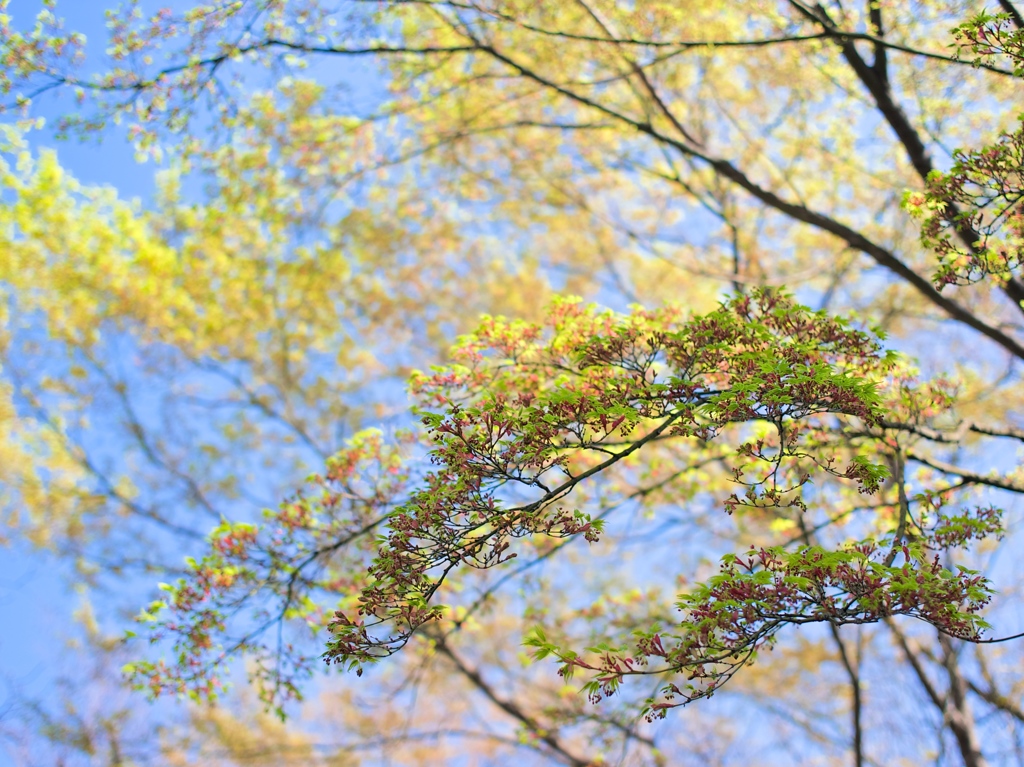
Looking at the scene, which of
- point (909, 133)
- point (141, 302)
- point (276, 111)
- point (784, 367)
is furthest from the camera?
point (141, 302)

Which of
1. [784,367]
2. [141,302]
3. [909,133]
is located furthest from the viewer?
[141,302]

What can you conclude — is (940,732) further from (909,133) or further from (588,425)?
(588,425)

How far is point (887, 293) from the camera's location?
30.6 ft

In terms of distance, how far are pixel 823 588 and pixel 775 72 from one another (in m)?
7.56

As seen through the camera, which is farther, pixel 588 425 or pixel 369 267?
pixel 369 267

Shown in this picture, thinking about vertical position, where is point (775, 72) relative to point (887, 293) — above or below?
above

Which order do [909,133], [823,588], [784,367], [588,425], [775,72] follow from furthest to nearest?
[775,72] < [909,133] < [588,425] < [784,367] < [823,588]

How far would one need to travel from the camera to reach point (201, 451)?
32.4 feet

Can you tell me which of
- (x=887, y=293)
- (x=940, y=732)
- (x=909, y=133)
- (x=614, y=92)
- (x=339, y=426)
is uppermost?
(x=614, y=92)

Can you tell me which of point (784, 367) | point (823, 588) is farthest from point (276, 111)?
point (823, 588)

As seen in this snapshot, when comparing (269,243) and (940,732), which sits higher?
(269,243)

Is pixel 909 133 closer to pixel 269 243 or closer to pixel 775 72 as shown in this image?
pixel 775 72

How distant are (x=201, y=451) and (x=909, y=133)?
29.6 ft

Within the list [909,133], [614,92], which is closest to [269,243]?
[614,92]
